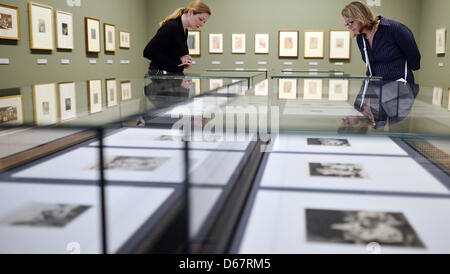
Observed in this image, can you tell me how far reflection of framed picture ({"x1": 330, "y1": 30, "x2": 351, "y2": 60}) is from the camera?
11026mm

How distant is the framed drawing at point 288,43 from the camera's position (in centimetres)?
1123

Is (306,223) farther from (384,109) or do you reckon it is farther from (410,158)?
(384,109)

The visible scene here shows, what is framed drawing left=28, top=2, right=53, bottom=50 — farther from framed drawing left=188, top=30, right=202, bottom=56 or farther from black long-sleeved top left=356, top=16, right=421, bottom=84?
black long-sleeved top left=356, top=16, right=421, bottom=84

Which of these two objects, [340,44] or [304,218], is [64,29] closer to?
[340,44]

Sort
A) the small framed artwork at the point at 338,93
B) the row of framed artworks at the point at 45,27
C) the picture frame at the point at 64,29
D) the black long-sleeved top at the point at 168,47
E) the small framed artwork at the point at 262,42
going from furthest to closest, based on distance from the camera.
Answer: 1. the small framed artwork at the point at 262,42
2. the picture frame at the point at 64,29
3. the row of framed artworks at the point at 45,27
4. the black long-sleeved top at the point at 168,47
5. the small framed artwork at the point at 338,93

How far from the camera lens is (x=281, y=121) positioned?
1.47m

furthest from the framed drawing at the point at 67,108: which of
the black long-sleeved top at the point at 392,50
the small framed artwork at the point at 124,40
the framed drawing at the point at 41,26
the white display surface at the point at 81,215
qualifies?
the small framed artwork at the point at 124,40

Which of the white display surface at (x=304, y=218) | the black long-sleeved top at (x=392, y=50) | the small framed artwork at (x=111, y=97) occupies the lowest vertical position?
the white display surface at (x=304, y=218)

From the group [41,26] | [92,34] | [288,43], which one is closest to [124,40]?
[92,34]

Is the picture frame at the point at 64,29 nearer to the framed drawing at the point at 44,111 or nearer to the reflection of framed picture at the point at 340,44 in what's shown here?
the framed drawing at the point at 44,111

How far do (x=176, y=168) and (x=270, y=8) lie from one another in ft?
36.2

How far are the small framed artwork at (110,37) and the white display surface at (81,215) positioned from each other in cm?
923

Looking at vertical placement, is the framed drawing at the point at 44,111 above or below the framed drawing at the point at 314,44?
below

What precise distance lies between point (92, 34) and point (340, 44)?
606 centimetres
